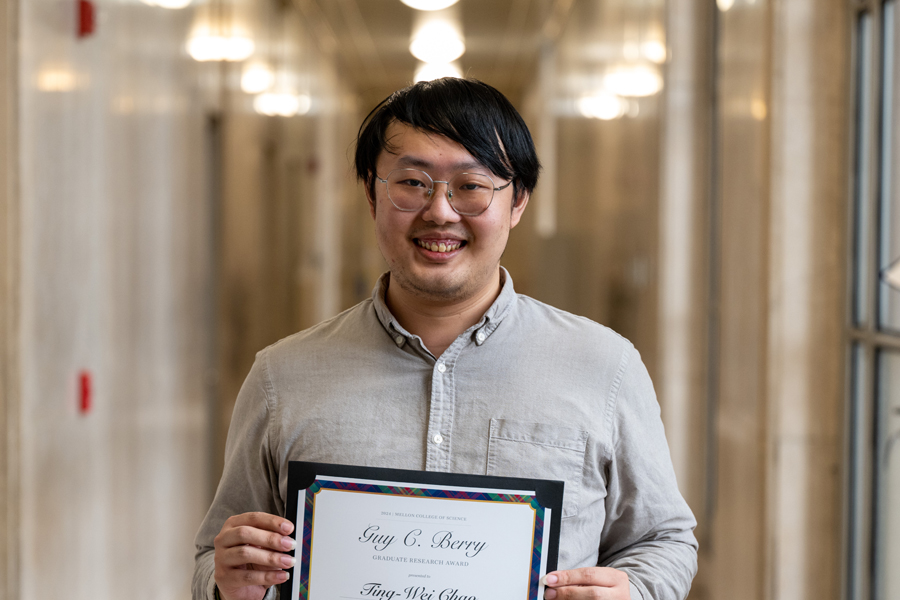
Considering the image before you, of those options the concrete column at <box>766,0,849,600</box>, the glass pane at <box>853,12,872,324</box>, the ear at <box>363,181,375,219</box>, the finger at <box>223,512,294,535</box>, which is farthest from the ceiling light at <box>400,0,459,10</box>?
the finger at <box>223,512,294,535</box>

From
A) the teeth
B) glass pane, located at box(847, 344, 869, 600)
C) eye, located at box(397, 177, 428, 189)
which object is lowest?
glass pane, located at box(847, 344, 869, 600)

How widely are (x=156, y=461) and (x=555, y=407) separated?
2612 millimetres

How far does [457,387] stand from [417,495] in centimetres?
17

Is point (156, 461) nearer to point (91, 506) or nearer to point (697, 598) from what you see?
point (91, 506)

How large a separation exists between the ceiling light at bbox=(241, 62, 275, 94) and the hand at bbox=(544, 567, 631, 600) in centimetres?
414

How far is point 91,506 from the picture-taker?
102 inches

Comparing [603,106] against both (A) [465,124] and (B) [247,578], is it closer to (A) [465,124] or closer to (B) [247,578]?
(A) [465,124]

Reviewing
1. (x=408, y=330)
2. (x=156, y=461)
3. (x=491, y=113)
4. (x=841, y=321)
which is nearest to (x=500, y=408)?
(x=408, y=330)

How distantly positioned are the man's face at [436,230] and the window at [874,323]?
51.5 inches

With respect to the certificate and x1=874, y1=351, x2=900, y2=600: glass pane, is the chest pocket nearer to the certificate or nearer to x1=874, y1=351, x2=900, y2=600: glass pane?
the certificate

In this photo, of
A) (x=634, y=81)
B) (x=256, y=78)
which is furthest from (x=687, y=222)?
(x=256, y=78)

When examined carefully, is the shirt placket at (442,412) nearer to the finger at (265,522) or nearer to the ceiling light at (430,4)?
the finger at (265,522)

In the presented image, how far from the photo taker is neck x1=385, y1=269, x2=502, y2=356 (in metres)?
1.16

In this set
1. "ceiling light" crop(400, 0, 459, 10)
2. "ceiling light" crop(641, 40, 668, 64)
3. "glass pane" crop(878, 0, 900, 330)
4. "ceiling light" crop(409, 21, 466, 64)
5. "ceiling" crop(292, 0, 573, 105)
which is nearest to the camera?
"glass pane" crop(878, 0, 900, 330)
